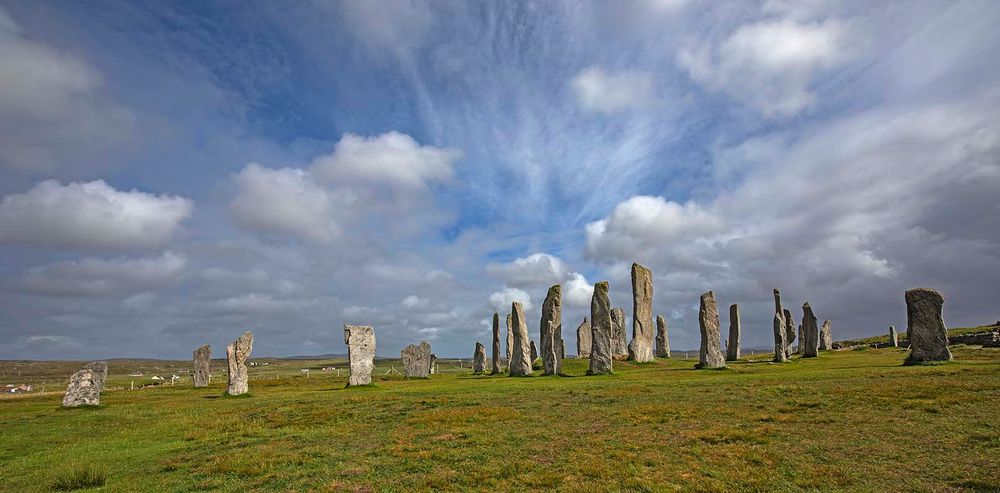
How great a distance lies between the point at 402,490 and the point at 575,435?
5630 millimetres

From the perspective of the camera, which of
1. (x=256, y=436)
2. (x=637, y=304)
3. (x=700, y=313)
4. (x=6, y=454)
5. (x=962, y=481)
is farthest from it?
(x=637, y=304)

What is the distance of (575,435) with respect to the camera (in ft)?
45.7

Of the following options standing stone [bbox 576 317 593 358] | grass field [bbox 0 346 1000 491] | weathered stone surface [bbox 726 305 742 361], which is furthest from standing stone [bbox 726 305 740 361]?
grass field [bbox 0 346 1000 491]

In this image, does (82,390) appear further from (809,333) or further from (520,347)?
Result: (809,333)

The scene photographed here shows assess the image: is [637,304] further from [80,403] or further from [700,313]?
[80,403]

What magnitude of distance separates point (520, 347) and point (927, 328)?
23.6 meters

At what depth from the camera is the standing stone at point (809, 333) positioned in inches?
1834

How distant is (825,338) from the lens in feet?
193

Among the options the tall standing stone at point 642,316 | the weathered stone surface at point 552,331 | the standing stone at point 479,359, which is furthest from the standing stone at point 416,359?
the tall standing stone at point 642,316

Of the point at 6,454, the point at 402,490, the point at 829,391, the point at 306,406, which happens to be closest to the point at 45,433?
the point at 6,454

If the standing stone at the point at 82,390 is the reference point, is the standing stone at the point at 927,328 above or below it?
above

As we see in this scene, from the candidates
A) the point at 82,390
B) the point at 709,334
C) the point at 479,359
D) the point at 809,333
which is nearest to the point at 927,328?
the point at 709,334

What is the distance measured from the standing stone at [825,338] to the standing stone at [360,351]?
1867 inches

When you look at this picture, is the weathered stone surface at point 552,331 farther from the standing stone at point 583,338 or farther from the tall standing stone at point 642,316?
the standing stone at point 583,338
